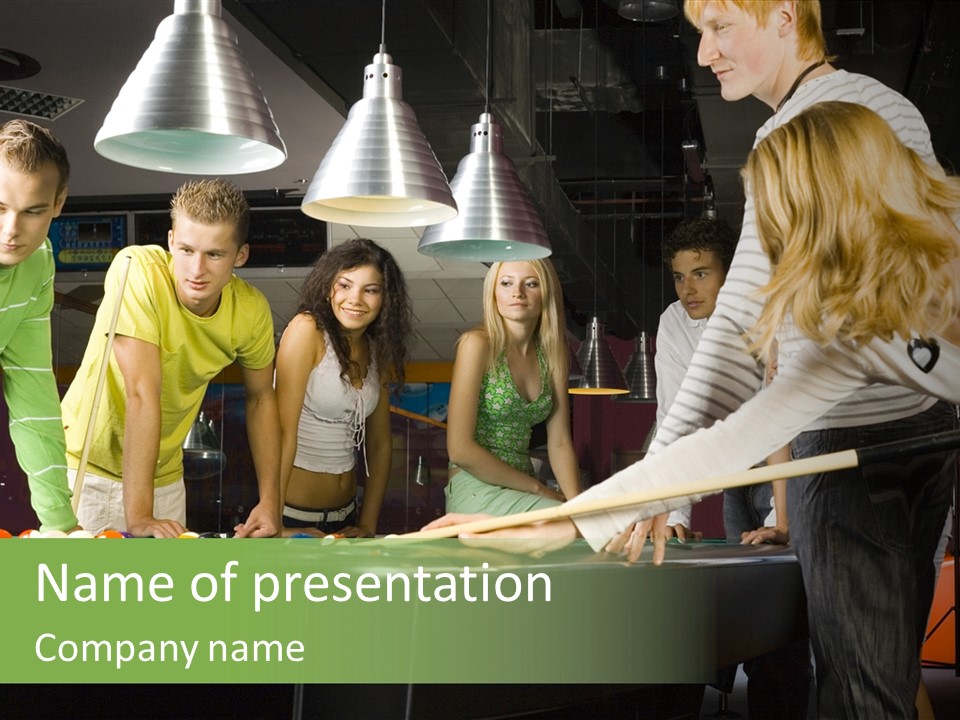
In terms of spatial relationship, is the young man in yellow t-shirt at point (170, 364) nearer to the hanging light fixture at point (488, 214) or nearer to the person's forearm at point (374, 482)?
the person's forearm at point (374, 482)

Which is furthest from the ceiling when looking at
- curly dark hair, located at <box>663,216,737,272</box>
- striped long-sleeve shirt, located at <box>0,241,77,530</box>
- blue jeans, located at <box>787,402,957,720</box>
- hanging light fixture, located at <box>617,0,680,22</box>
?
striped long-sleeve shirt, located at <box>0,241,77,530</box>

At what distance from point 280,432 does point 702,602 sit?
4.87 feet

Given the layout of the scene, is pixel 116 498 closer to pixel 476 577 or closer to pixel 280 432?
pixel 280 432

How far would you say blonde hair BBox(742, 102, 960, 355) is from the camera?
193cm

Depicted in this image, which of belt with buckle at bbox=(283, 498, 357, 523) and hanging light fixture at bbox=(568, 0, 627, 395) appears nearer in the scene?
belt with buckle at bbox=(283, 498, 357, 523)

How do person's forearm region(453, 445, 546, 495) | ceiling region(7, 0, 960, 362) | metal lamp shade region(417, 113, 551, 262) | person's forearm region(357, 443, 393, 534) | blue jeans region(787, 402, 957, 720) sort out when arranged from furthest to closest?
ceiling region(7, 0, 960, 362) → person's forearm region(357, 443, 393, 534) → person's forearm region(453, 445, 546, 495) → metal lamp shade region(417, 113, 551, 262) → blue jeans region(787, 402, 957, 720)

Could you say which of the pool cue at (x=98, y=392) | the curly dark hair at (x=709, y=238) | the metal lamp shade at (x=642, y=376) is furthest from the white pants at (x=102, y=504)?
the metal lamp shade at (x=642, y=376)

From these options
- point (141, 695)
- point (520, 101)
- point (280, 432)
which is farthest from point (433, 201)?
point (520, 101)

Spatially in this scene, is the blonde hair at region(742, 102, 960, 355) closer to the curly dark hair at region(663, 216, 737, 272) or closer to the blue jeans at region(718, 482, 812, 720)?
the blue jeans at region(718, 482, 812, 720)

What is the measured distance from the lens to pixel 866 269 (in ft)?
6.37

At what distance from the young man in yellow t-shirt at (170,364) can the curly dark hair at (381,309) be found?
0.62ft

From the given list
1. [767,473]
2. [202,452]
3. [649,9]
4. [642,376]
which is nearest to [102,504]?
[767,473]

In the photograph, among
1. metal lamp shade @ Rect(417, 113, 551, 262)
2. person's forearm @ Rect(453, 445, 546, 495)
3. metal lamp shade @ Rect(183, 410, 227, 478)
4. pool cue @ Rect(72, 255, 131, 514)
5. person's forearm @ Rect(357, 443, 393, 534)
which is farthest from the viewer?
metal lamp shade @ Rect(183, 410, 227, 478)

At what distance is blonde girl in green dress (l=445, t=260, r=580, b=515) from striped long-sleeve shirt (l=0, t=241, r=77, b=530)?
1.10 meters
